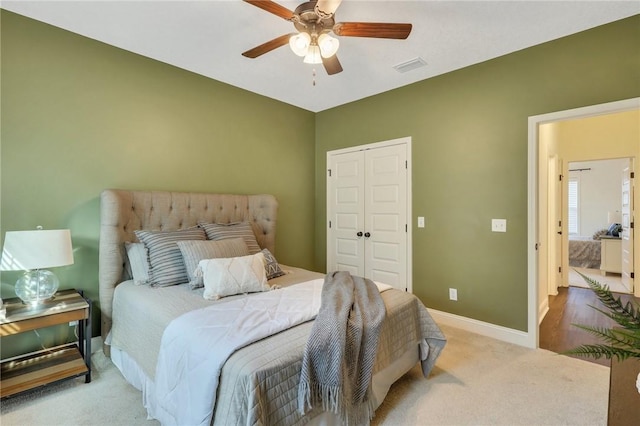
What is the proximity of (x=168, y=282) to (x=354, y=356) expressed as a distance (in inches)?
62.7

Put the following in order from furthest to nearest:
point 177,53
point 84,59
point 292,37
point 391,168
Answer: point 391,168 → point 177,53 → point 84,59 → point 292,37

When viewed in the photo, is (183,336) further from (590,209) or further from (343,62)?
(590,209)

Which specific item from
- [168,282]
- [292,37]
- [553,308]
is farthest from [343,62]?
[553,308]

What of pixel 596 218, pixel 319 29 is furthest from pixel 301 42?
pixel 596 218

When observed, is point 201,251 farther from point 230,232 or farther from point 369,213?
point 369,213

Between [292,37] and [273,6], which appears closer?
[273,6]

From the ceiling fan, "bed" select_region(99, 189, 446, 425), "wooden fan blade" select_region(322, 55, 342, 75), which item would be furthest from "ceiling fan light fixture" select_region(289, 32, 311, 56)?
"bed" select_region(99, 189, 446, 425)

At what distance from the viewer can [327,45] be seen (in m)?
2.03

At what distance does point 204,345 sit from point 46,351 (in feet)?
6.10

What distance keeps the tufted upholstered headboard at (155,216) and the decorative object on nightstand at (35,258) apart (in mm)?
348

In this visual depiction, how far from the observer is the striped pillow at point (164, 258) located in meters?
2.46

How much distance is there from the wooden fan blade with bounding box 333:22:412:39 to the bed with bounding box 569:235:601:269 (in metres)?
7.01

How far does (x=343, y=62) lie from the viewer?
3033mm

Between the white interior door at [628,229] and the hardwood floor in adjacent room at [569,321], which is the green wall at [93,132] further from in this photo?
the white interior door at [628,229]
